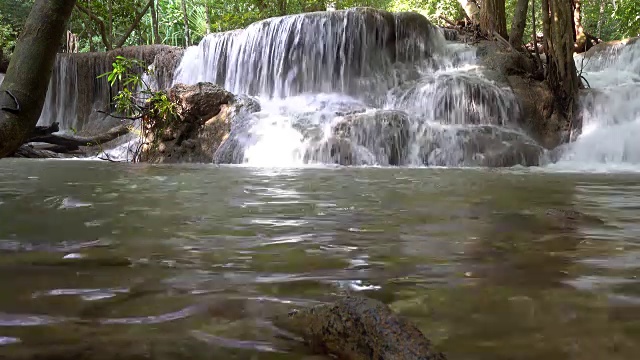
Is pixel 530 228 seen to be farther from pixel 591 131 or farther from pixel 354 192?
pixel 591 131

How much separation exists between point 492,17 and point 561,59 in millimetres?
3622

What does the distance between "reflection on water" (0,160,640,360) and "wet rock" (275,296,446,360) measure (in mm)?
53

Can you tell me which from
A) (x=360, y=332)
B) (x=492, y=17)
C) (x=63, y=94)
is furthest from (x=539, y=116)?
(x=63, y=94)

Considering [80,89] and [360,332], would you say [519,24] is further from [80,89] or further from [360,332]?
[360,332]

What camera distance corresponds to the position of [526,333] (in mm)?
1087

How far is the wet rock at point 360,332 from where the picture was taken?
2.98 feet

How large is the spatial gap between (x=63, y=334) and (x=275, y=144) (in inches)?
313

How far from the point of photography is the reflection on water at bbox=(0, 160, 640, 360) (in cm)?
105

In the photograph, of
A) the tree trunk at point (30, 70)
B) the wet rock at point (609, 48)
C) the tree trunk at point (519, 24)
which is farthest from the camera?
the wet rock at point (609, 48)

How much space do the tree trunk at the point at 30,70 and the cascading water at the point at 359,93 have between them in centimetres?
618

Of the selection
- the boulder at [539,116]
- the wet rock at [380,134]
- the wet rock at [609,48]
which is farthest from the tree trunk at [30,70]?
the wet rock at [609,48]

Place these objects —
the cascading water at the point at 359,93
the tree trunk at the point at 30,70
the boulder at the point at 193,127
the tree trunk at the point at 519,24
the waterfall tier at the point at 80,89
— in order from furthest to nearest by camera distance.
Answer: the waterfall tier at the point at 80,89 → the tree trunk at the point at 519,24 → the boulder at the point at 193,127 → the cascading water at the point at 359,93 → the tree trunk at the point at 30,70

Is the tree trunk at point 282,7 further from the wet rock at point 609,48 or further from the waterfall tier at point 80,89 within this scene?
the wet rock at point 609,48

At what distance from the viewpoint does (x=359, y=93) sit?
12.2 m
